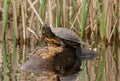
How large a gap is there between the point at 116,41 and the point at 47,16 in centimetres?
102

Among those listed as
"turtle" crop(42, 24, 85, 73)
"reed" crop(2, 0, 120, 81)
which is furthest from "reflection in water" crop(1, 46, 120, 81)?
"turtle" crop(42, 24, 85, 73)

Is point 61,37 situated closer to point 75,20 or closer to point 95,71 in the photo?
point 95,71

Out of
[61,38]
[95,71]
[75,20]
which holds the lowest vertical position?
[95,71]

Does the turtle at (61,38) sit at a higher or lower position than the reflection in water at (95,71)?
higher

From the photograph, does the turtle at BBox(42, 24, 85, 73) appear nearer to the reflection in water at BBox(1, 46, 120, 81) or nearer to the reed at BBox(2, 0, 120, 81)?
the reflection in water at BBox(1, 46, 120, 81)

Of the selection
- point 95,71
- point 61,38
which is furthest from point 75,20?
point 95,71

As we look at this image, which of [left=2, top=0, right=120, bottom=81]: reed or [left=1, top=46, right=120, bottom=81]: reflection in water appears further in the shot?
[left=2, top=0, right=120, bottom=81]: reed

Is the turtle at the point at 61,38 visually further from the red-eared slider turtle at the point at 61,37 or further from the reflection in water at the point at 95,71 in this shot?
the reflection in water at the point at 95,71

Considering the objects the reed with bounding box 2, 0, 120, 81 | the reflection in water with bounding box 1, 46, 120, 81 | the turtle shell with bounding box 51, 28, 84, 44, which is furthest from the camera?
the reed with bounding box 2, 0, 120, 81

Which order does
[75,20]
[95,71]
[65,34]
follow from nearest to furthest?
[95,71]
[65,34]
[75,20]

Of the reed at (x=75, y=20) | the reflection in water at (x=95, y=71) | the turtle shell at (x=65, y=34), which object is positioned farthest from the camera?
the reed at (x=75, y=20)

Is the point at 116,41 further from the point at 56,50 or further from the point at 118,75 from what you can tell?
the point at 118,75

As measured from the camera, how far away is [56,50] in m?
5.26

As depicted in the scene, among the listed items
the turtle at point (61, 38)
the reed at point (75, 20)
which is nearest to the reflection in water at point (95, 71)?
the reed at point (75, 20)
